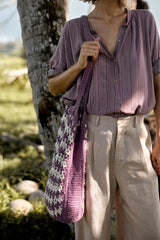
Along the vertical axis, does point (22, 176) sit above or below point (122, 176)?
below

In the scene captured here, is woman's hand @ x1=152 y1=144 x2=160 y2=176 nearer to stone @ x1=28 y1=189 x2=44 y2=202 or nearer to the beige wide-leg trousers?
the beige wide-leg trousers

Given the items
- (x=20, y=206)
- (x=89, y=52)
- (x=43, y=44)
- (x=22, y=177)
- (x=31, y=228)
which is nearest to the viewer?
(x=89, y=52)

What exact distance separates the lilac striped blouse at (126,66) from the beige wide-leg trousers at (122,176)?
2.7 inches

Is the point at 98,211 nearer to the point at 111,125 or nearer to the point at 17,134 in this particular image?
the point at 111,125

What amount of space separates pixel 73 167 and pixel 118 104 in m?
0.38

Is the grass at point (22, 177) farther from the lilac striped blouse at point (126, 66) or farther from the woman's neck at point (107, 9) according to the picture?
the woman's neck at point (107, 9)

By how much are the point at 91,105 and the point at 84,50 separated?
27 centimetres

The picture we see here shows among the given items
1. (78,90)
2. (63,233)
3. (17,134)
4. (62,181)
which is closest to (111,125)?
(78,90)

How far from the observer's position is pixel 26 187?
3426mm

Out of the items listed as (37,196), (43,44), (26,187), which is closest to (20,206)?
(37,196)

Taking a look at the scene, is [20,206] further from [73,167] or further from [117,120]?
[117,120]

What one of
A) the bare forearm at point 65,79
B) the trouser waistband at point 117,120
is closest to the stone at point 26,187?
the bare forearm at point 65,79

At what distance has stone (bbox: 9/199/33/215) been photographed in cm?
283

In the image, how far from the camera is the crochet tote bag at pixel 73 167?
4.92 ft
